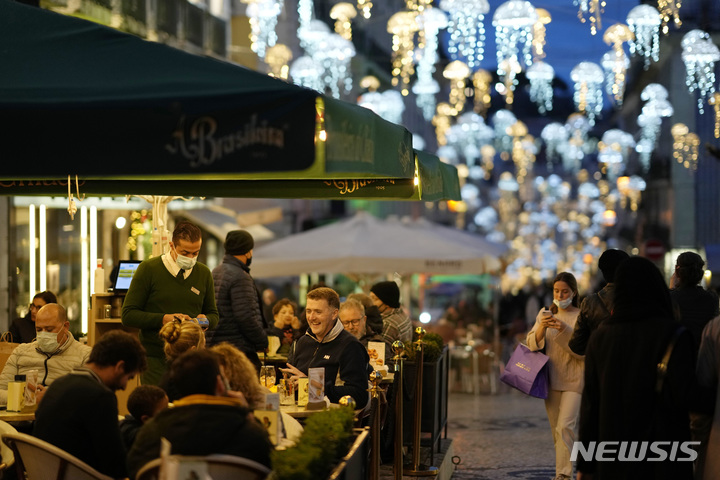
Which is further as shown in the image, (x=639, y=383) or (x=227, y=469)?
(x=639, y=383)

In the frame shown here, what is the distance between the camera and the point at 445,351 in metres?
13.0

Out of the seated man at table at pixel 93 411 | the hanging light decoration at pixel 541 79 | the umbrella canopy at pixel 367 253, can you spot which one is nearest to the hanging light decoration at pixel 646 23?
the hanging light decoration at pixel 541 79

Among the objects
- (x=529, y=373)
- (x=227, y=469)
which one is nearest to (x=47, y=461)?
(x=227, y=469)

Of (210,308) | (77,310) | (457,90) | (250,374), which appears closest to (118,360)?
(250,374)

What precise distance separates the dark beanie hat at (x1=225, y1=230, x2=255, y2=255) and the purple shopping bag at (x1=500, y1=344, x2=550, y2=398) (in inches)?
105

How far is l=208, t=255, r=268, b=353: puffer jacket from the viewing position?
1095 centimetres

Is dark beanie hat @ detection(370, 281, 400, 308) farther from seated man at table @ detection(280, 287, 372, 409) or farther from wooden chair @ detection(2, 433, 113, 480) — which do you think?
wooden chair @ detection(2, 433, 113, 480)

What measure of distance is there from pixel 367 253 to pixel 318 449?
15.0 meters

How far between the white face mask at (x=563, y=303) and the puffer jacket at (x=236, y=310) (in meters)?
2.65

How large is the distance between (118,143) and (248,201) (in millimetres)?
23221

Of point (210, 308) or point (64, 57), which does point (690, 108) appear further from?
point (64, 57)

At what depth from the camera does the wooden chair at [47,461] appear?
20.1 feet

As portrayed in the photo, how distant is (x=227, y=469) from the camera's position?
17.4 ft

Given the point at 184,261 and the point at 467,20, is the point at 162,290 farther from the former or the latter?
the point at 467,20
